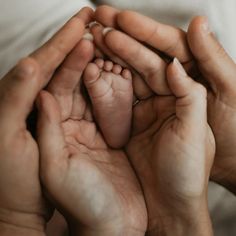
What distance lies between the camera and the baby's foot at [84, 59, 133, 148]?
583mm

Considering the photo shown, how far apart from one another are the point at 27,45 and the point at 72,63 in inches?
7.3

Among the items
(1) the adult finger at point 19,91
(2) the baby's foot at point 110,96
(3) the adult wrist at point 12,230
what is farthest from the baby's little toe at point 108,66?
(3) the adult wrist at point 12,230

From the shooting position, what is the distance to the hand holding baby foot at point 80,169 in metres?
0.54

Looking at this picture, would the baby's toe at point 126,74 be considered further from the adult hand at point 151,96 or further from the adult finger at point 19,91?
the adult finger at point 19,91

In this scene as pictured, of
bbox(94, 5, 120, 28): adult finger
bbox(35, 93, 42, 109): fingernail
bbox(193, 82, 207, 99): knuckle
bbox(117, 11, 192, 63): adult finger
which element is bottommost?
bbox(193, 82, 207, 99): knuckle

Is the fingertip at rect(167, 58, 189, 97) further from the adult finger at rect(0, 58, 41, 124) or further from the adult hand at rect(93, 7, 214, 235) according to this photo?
the adult finger at rect(0, 58, 41, 124)

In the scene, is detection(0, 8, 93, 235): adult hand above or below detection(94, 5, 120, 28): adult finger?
below

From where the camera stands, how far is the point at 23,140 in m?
0.53

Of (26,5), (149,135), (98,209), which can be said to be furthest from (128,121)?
(26,5)

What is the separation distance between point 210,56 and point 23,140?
0.27m

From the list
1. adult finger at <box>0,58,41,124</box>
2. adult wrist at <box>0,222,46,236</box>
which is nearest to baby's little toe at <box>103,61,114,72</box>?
adult finger at <box>0,58,41,124</box>

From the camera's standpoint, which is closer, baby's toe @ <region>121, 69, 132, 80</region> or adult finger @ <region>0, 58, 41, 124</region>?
adult finger @ <region>0, 58, 41, 124</region>

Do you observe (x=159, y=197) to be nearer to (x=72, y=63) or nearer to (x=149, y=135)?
(x=149, y=135)

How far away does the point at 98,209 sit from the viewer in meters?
0.55
